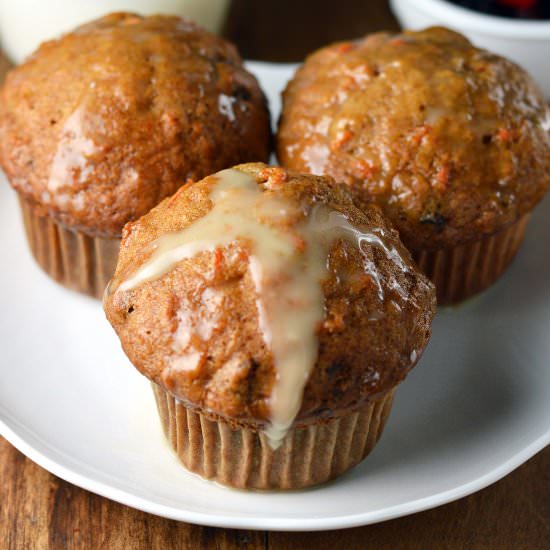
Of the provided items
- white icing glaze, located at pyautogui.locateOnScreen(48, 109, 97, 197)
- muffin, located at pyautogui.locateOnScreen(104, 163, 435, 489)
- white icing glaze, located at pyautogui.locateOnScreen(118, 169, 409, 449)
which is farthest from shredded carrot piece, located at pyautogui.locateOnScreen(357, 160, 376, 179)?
white icing glaze, located at pyautogui.locateOnScreen(48, 109, 97, 197)

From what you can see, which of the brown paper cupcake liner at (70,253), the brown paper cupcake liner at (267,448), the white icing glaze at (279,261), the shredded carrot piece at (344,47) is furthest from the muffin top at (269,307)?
the shredded carrot piece at (344,47)

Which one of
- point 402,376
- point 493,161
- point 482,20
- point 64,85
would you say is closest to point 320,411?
point 402,376

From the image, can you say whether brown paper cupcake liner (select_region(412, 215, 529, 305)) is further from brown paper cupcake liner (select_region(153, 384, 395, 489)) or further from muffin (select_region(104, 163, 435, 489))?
brown paper cupcake liner (select_region(153, 384, 395, 489))

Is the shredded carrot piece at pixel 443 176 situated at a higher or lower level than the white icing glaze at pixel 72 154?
higher

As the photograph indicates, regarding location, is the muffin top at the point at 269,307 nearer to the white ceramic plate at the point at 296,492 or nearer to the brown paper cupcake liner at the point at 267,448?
the brown paper cupcake liner at the point at 267,448

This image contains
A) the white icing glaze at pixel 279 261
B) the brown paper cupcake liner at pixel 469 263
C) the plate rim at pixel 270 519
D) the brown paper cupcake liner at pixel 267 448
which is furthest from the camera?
the brown paper cupcake liner at pixel 469 263

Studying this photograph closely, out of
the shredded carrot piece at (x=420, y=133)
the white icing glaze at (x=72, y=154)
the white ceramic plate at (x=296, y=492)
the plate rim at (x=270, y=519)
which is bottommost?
the white ceramic plate at (x=296, y=492)
